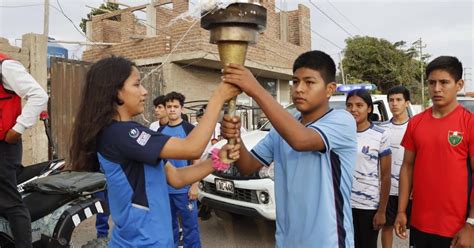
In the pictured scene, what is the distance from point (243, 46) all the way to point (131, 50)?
934cm

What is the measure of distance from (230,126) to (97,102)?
0.61m

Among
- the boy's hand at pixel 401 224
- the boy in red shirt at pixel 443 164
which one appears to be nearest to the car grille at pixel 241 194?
the boy's hand at pixel 401 224

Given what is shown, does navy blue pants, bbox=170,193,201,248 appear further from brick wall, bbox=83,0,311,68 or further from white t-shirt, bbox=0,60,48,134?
brick wall, bbox=83,0,311,68

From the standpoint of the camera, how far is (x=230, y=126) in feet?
6.20

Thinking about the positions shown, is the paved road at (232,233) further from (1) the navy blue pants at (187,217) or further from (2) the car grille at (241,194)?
(1) the navy blue pants at (187,217)

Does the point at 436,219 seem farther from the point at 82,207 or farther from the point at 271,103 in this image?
the point at 82,207

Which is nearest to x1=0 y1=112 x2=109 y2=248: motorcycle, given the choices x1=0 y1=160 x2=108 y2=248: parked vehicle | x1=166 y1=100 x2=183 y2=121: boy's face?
x1=0 y1=160 x2=108 y2=248: parked vehicle

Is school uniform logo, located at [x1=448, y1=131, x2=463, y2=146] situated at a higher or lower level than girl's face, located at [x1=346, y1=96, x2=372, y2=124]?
lower

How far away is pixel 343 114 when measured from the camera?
2.02 metres

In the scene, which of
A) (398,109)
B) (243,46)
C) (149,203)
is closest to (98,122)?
(149,203)

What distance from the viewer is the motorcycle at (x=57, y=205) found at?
124 inches

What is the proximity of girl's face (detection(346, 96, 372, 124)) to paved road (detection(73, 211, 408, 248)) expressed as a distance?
2038mm

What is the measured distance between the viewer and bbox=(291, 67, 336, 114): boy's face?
199 centimetres

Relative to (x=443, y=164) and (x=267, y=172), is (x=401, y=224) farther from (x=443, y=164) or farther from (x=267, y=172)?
(x=267, y=172)
